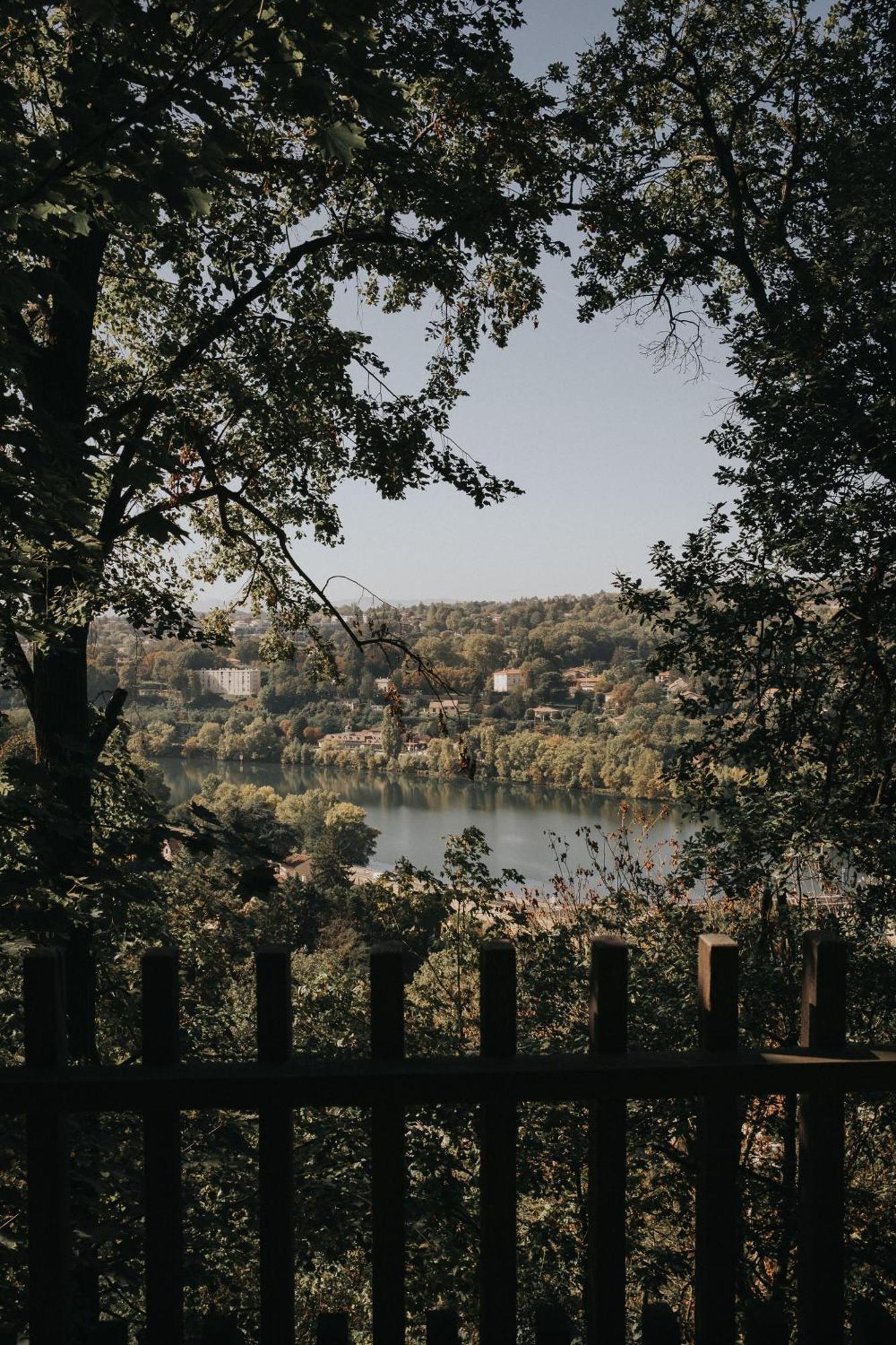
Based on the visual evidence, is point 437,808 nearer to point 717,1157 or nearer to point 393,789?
point 393,789

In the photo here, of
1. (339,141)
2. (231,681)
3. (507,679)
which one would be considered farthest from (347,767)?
(339,141)

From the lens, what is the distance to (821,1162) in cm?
141

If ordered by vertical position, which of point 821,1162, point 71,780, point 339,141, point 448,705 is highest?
point 339,141

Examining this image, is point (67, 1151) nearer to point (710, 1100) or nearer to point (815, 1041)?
point (710, 1100)

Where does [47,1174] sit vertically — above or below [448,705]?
below

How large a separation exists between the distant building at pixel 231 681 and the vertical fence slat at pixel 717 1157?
124ft

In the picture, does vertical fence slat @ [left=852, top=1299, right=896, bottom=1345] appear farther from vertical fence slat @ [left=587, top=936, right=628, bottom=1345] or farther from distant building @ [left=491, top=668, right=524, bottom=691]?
distant building @ [left=491, top=668, right=524, bottom=691]

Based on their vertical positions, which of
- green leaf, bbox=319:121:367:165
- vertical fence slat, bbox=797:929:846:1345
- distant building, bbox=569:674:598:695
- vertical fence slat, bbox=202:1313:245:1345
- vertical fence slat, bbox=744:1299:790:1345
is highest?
green leaf, bbox=319:121:367:165

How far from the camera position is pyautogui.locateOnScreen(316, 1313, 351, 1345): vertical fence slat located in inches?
53.8

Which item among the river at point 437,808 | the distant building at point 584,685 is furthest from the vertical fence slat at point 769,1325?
the distant building at point 584,685

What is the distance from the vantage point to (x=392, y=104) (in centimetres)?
198

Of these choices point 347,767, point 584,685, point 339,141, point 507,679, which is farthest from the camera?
point 347,767

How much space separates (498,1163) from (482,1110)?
9 centimetres

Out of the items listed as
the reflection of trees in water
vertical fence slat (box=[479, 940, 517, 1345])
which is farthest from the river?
vertical fence slat (box=[479, 940, 517, 1345])
